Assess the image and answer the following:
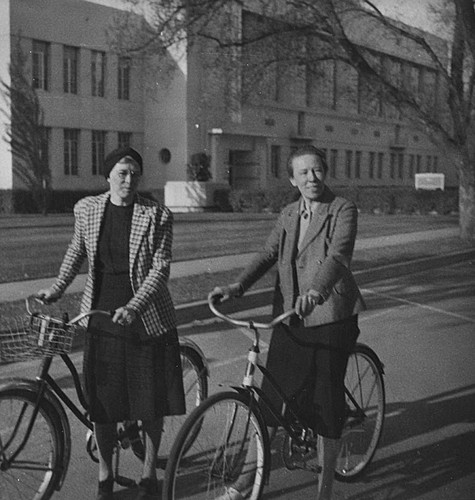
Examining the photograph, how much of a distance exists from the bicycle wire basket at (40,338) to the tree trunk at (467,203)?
18428 millimetres

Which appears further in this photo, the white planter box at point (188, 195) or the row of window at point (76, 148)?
the white planter box at point (188, 195)

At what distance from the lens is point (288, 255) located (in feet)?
14.2

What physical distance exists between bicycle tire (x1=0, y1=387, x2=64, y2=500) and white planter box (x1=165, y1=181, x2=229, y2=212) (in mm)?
32759

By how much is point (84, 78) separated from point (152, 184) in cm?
559

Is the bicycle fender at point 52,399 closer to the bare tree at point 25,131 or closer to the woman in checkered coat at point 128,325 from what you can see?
the woman in checkered coat at point 128,325

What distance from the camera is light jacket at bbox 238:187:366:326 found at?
4.18 metres

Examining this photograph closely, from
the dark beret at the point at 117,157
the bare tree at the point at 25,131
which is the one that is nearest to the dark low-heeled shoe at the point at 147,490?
the dark beret at the point at 117,157

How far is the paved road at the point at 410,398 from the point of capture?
4.66 m

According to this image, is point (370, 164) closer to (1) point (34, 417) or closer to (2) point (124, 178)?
(2) point (124, 178)

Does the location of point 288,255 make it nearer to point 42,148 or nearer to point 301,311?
point 301,311

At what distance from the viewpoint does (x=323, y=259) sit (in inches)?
167

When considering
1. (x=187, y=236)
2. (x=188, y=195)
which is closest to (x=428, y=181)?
(x=188, y=195)

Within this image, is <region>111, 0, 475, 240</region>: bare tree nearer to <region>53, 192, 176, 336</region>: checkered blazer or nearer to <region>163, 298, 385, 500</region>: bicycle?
<region>53, 192, 176, 336</region>: checkered blazer

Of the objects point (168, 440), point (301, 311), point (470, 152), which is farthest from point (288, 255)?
point (470, 152)
